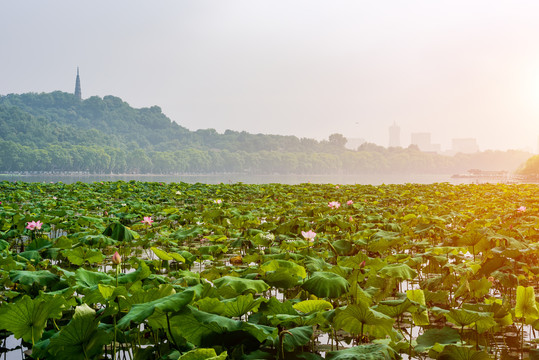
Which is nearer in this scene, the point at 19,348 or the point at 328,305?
the point at 328,305

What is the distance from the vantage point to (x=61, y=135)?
4333 inches

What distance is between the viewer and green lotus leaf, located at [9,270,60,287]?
2.89 metres

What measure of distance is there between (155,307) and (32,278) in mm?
1468

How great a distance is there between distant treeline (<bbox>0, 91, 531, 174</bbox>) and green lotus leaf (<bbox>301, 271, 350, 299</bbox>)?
8901 cm

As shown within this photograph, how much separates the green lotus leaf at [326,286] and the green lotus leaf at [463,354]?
2.05ft

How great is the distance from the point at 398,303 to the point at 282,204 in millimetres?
7489

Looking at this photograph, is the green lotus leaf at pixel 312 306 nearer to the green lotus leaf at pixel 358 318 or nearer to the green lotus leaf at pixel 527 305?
the green lotus leaf at pixel 358 318

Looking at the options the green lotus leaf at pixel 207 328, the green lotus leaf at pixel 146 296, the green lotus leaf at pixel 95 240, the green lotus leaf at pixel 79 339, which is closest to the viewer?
the green lotus leaf at pixel 207 328

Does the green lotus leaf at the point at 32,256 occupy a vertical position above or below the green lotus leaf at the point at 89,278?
below

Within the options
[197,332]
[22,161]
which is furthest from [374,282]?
[22,161]

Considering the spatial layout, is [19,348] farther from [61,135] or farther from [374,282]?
[61,135]

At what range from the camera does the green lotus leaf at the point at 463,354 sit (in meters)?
2.15

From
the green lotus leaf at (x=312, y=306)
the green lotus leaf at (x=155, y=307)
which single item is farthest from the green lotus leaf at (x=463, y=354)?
the green lotus leaf at (x=155, y=307)

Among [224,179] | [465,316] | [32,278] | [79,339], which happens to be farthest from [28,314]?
[224,179]
